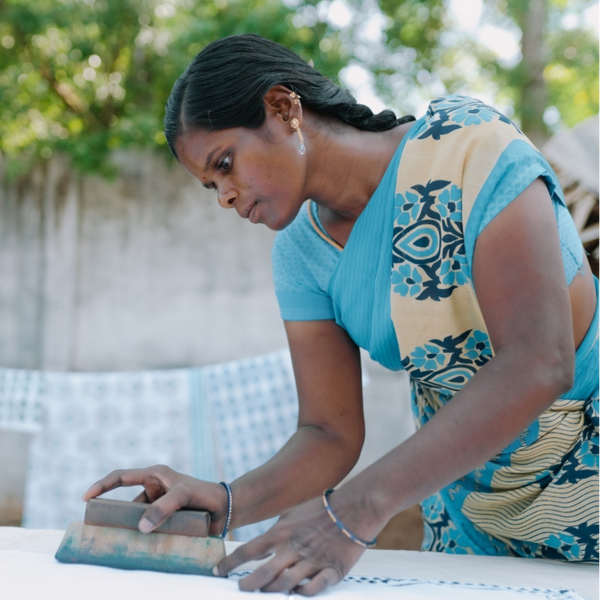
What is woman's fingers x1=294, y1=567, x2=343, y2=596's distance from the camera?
96 centimetres

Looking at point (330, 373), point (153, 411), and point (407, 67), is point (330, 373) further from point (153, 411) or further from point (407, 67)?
point (407, 67)

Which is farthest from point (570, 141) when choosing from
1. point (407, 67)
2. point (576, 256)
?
point (576, 256)

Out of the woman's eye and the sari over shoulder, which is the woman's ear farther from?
the sari over shoulder

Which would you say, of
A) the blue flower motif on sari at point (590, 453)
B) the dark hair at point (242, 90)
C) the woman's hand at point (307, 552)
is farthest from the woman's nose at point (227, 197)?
the blue flower motif on sari at point (590, 453)

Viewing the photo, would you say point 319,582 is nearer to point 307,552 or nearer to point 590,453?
point 307,552

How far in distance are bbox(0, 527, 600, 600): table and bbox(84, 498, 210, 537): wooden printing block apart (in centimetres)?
12

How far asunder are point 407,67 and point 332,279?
3.69 metres

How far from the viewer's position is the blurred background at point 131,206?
14.2 feet

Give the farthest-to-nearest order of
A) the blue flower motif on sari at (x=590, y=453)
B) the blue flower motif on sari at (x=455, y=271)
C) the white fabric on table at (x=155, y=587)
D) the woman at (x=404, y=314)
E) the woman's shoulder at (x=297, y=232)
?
1. the woman's shoulder at (x=297, y=232)
2. the blue flower motif on sari at (x=590, y=453)
3. the blue flower motif on sari at (x=455, y=271)
4. the woman at (x=404, y=314)
5. the white fabric on table at (x=155, y=587)

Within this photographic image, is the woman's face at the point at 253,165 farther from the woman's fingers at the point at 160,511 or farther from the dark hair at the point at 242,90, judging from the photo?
the woman's fingers at the point at 160,511

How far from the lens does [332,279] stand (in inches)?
60.4

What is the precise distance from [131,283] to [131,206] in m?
0.51

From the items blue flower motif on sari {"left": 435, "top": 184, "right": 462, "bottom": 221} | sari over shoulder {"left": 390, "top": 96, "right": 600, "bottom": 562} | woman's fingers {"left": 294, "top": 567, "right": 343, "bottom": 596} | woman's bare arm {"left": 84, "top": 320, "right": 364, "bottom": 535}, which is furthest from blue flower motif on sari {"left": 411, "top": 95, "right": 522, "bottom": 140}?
woman's fingers {"left": 294, "top": 567, "right": 343, "bottom": 596}

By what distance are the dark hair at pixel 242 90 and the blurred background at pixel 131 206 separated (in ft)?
9.26
